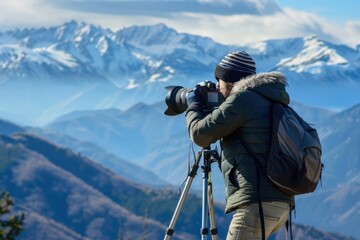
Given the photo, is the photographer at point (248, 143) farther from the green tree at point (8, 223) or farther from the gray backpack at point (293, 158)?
the green tree at point (8, 223)

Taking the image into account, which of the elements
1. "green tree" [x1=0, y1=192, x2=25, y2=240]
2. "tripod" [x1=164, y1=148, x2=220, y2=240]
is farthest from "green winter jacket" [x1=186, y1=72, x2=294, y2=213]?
"green tree" [x1=0, y1=192, x2=25, y2=240]

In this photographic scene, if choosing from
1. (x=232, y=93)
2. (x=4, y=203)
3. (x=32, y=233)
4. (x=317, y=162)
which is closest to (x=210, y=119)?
(x=232, y=93)

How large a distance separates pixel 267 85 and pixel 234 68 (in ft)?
1.11

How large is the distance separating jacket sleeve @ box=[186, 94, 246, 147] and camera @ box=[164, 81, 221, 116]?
326 mm

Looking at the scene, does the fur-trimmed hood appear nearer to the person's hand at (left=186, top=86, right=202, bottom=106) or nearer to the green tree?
the person's hand at (left=186, top=86, right=202, bottom=106)

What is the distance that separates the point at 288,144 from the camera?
7.74m

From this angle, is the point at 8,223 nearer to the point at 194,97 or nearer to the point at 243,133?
the point at 194,97

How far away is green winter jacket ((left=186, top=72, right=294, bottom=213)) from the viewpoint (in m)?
7.84

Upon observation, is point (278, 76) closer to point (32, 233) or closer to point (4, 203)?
point (4, 203)

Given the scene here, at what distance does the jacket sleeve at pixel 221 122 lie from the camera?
311 inches

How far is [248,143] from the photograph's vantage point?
7922mm

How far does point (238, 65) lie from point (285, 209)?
1288 millimetres

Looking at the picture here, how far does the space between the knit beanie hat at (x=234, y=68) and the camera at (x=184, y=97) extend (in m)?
0.17

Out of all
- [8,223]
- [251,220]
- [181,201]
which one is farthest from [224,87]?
[8,223]
